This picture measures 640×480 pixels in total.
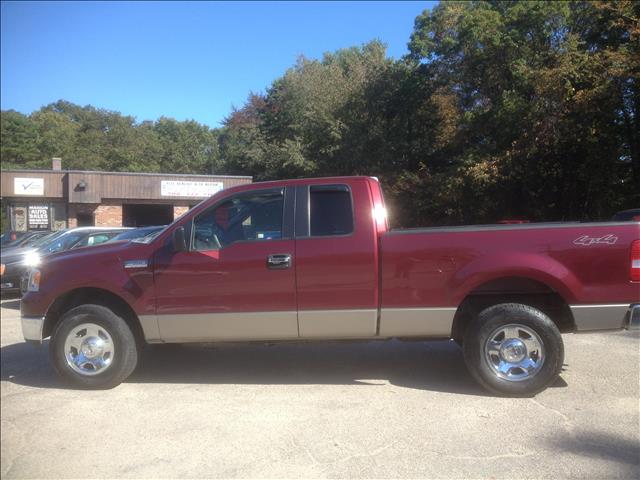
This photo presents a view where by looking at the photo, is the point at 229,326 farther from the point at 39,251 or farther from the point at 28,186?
the point at 28,186

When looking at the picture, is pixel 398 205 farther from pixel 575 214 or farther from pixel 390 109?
pixel 575 214

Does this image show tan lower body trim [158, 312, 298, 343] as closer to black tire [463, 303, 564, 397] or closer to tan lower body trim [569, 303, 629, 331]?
black tire [463, 303, 564, 397]

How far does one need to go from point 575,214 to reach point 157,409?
1912 centimetres

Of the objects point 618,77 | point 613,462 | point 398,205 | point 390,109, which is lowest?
point 613,462

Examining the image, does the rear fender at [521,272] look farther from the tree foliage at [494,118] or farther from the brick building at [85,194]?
the brick building at [85,194]

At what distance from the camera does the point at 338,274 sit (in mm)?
5031

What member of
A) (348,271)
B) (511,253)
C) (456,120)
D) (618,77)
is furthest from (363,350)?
(456,120)

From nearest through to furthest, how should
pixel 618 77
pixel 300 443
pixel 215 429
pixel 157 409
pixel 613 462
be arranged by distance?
1. pixel 613 462
2. pixel 300 443
3. pixel 215 429
4. pixel 157 409
5. pixel 618 77

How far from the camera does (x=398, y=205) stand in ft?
83.4

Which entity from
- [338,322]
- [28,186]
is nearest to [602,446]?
[338,322]

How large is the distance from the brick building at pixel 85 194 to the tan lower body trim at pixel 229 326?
979 inches

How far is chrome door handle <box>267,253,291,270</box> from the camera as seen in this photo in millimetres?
5039

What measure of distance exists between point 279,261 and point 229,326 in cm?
80

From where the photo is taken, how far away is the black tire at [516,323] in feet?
16.0
